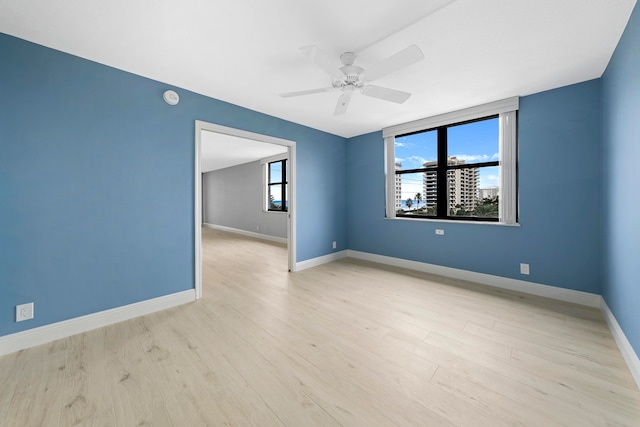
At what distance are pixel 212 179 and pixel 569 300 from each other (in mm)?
10383

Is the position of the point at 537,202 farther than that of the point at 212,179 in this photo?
No

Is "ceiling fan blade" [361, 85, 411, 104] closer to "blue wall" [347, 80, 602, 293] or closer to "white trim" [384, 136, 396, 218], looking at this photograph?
"blue wall" [347, 80, 602, 293]

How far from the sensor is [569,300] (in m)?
2.69

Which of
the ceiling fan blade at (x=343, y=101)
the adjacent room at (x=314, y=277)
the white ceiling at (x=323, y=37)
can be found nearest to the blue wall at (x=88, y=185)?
the adjacent room at (x=314, y=277)

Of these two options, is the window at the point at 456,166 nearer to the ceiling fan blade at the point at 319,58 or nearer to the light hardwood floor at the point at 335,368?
the light hardwood floor at the point at 335,368

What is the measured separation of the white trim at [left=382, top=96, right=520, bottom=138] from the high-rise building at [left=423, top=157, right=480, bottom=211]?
57cm

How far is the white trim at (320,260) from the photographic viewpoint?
13.3ft

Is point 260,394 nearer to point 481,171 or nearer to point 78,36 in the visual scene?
point 78,36

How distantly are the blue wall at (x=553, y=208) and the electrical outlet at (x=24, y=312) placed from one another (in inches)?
178

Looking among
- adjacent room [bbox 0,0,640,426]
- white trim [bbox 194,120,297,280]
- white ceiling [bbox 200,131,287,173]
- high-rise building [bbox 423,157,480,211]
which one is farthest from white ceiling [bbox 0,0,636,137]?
white ceiling [bbox 200,131,287,173]

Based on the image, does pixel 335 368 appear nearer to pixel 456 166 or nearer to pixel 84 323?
pixel 84 323

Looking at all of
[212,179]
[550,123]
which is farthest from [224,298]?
[212,179]

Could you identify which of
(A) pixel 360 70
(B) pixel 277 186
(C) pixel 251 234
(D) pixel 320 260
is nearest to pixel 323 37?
(A) pixel 360 70

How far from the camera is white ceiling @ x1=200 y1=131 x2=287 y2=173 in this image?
16.1ft
